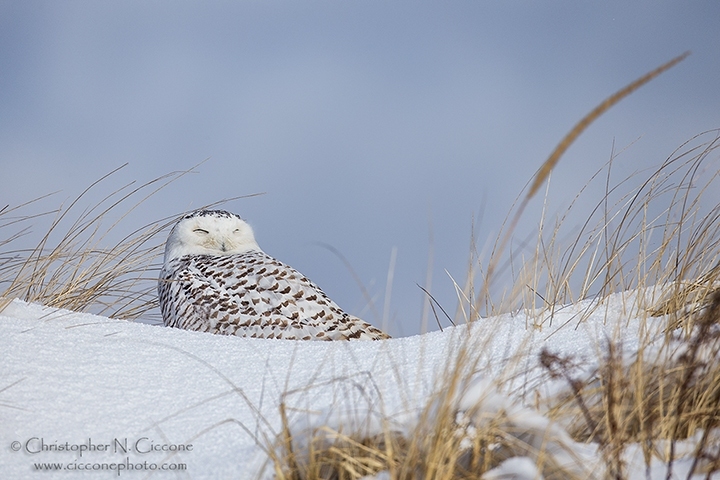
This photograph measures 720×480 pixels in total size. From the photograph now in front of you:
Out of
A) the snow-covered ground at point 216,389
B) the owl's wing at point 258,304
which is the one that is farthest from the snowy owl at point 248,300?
the snow-covered ground at point 216,389

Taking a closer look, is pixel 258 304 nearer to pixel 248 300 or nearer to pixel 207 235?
pixel 248 300

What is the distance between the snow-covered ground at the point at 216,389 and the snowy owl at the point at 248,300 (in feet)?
1.32

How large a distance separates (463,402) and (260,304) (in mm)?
2083

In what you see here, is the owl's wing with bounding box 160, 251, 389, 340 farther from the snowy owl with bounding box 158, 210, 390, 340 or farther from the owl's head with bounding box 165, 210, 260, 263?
the owl's head with bounding box 165, 210, 260, 263

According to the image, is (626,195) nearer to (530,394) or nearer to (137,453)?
(530,394)

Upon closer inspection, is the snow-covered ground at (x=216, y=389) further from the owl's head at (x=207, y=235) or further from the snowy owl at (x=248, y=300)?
the owl's head at (x=207, y=235)

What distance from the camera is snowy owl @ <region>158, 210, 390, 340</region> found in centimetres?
356

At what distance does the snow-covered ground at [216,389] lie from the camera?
1.79 meters

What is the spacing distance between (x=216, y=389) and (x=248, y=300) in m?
1.21

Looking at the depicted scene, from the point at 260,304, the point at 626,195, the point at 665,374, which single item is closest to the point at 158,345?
the point at 260,304

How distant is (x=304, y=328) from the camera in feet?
11.6

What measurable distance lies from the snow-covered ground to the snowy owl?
0.40m

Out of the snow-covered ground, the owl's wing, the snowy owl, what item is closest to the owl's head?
the snowy owl

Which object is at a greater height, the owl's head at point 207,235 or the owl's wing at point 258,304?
the owl's head at point 207,235
